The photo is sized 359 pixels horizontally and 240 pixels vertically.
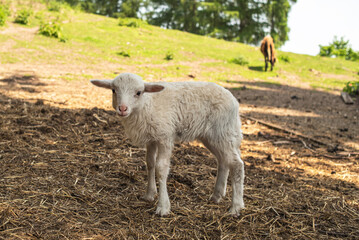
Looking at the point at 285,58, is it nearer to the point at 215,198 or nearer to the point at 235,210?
the point at 215,198

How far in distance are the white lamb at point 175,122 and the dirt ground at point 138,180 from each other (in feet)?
1.30

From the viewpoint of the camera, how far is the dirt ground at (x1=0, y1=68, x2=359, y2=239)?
3590 mm

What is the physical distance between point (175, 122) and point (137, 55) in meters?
12.9

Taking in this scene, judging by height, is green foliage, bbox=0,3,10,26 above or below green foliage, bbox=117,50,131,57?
above

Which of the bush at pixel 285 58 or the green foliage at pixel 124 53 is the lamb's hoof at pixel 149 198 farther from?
the bush at pixel 285 58

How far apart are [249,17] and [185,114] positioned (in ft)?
134

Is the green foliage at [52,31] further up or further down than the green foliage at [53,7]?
further down

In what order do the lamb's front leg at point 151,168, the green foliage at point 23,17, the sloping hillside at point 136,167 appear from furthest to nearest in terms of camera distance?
the green foliage at point 23,17
the lamb's front leg at point 151,168
the sloping hillside at point 136,167

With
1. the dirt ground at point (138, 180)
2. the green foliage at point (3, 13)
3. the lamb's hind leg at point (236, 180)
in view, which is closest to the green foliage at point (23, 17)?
the green foliage at point (3, 13)

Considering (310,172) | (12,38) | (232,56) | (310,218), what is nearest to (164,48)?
(232,56)

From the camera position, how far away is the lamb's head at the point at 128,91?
352 centimetres

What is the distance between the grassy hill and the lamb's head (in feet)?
26.9

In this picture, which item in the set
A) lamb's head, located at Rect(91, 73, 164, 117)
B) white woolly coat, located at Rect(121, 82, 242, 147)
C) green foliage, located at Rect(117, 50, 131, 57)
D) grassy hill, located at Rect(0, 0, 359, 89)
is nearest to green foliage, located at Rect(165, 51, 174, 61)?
grassy hill, located at Rect(0, 0, 359, 89)

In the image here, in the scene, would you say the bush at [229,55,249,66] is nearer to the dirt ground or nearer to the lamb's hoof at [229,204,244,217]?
the dirt ground
